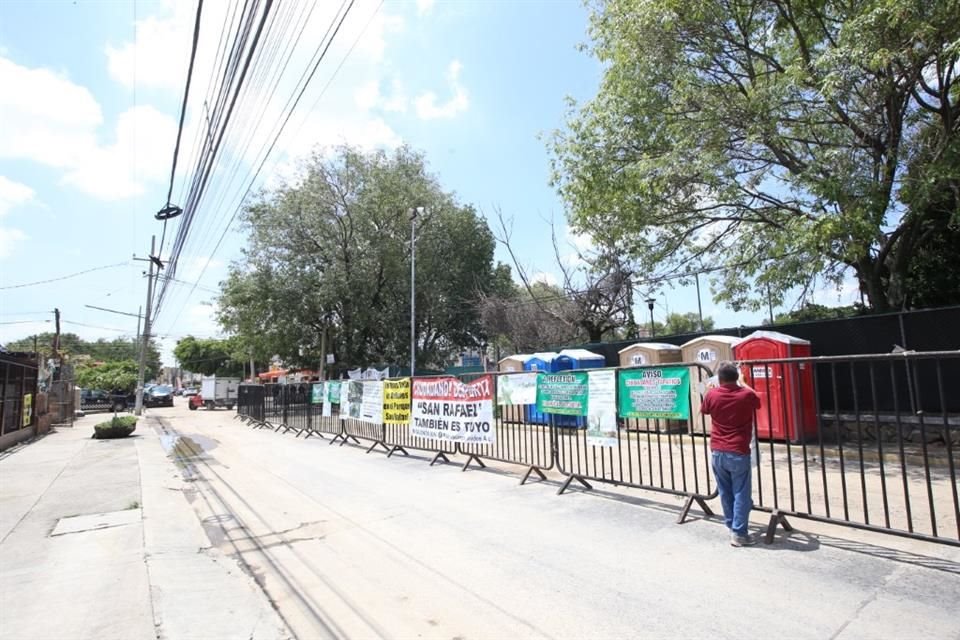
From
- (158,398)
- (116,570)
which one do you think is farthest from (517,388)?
(158,398)

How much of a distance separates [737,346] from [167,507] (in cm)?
1099

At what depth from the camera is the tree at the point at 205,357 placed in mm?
83375

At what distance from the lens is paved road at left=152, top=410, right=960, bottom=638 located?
3611 millimetres

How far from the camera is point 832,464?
8.52 meters

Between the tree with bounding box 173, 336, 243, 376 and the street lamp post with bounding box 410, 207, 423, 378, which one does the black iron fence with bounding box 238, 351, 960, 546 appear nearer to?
the street lamp post with bounding box 410, 207, 423, 378

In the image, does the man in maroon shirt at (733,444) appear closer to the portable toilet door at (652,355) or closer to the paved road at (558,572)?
the paved road at (558,572)

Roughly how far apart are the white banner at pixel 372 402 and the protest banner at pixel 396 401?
0.97 feet

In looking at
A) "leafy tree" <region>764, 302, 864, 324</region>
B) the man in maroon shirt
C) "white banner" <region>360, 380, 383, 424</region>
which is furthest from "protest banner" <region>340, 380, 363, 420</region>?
"leafy tree" <region>764, 302, 864, 324</region>

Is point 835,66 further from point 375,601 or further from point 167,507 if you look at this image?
point 167,507

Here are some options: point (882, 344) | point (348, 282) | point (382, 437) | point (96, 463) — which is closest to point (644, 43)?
point (882, 344)

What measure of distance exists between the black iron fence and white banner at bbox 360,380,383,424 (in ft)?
1.55

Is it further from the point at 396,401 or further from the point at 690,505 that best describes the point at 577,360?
the point at 690,505

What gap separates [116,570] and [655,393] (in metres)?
5.92

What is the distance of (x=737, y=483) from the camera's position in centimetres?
500
